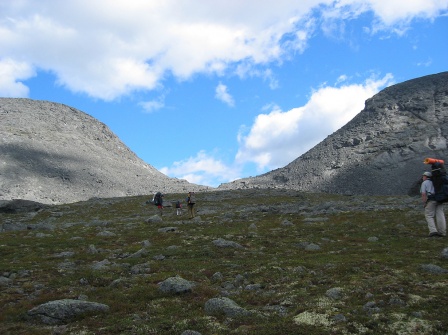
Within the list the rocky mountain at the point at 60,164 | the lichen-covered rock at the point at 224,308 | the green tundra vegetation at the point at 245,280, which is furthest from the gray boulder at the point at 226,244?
the rocky mountain at the point at 60,164

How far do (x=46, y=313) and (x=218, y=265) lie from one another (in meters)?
7.76

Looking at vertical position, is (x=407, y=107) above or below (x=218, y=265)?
above

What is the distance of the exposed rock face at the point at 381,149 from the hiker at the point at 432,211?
89.9m

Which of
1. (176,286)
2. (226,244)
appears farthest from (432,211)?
(176,286)

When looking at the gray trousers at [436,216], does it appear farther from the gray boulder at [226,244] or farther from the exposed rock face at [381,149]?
the exposed rock face at [381,149]

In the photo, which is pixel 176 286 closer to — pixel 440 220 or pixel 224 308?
pixel 224 308

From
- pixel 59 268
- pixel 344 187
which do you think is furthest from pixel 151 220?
pixel 344 187

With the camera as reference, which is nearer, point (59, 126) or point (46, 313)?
point (46, 313)

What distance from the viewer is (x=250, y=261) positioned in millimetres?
18719

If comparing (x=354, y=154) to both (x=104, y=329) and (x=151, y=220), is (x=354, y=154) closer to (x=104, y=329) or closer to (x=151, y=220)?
(x=151, y=220)

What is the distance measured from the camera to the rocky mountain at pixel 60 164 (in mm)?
117625

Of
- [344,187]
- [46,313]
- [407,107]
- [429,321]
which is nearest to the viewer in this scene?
[429,321]

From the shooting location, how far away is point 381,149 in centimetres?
13900

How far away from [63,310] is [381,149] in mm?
139936
